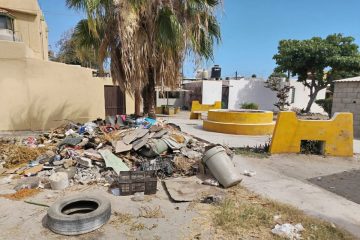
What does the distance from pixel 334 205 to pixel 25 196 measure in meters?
5.85

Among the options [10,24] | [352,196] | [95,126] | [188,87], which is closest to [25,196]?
[95,126]

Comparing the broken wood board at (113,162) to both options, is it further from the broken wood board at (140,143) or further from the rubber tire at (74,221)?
the rubber tire at (74,221)

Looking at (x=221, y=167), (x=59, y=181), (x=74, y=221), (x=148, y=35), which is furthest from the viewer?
(x=148, y=35)

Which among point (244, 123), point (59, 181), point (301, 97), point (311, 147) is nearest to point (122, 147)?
point (59, 181)

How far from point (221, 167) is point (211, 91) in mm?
21495

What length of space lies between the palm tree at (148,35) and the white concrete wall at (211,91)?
16566mm

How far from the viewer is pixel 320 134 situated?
7922 millimetres

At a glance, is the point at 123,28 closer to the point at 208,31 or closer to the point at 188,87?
the point at 208,31

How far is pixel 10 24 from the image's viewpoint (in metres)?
13.5

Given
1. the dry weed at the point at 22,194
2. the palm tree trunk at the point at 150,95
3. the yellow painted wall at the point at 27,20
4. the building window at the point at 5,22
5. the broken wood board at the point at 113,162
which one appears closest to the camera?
the dry weed at the point at 22,194

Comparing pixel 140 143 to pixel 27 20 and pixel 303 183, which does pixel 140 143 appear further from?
pixel 27 20

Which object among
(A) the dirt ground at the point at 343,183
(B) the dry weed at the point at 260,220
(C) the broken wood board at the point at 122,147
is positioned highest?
(C) the broken wood board at the point at 122,147

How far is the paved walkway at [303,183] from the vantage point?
4141 mm

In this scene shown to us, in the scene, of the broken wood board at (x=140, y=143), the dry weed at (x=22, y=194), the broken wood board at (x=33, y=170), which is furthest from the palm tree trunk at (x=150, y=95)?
the dry weed at (x=22, y=194)
